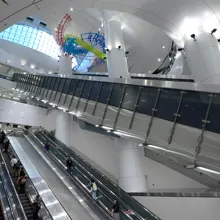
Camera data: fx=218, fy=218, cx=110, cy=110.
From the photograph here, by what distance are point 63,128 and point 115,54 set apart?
9.54m

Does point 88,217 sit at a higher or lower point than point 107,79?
lower

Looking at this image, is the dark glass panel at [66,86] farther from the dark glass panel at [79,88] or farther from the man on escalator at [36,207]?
the man on escalator at [36,207]

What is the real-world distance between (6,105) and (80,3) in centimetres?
2488

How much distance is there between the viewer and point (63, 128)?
70.1ft

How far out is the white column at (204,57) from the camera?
9.30m

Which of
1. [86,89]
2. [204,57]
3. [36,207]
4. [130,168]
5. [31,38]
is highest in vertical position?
[31,38]

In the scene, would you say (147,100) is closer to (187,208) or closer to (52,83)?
(187,208)

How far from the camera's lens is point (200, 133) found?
20.5 feet

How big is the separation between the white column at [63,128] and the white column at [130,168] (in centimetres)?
827

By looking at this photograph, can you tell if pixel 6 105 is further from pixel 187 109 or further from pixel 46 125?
pixel 187 109

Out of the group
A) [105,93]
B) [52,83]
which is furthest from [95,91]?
[52,83]

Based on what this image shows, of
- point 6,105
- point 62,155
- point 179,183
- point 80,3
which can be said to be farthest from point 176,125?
point 6,105

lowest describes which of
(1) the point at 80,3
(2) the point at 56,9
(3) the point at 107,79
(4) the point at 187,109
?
(4) the point at 187,109

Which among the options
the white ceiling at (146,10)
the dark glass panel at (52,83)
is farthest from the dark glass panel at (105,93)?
the dark glass panel at (52,83)
